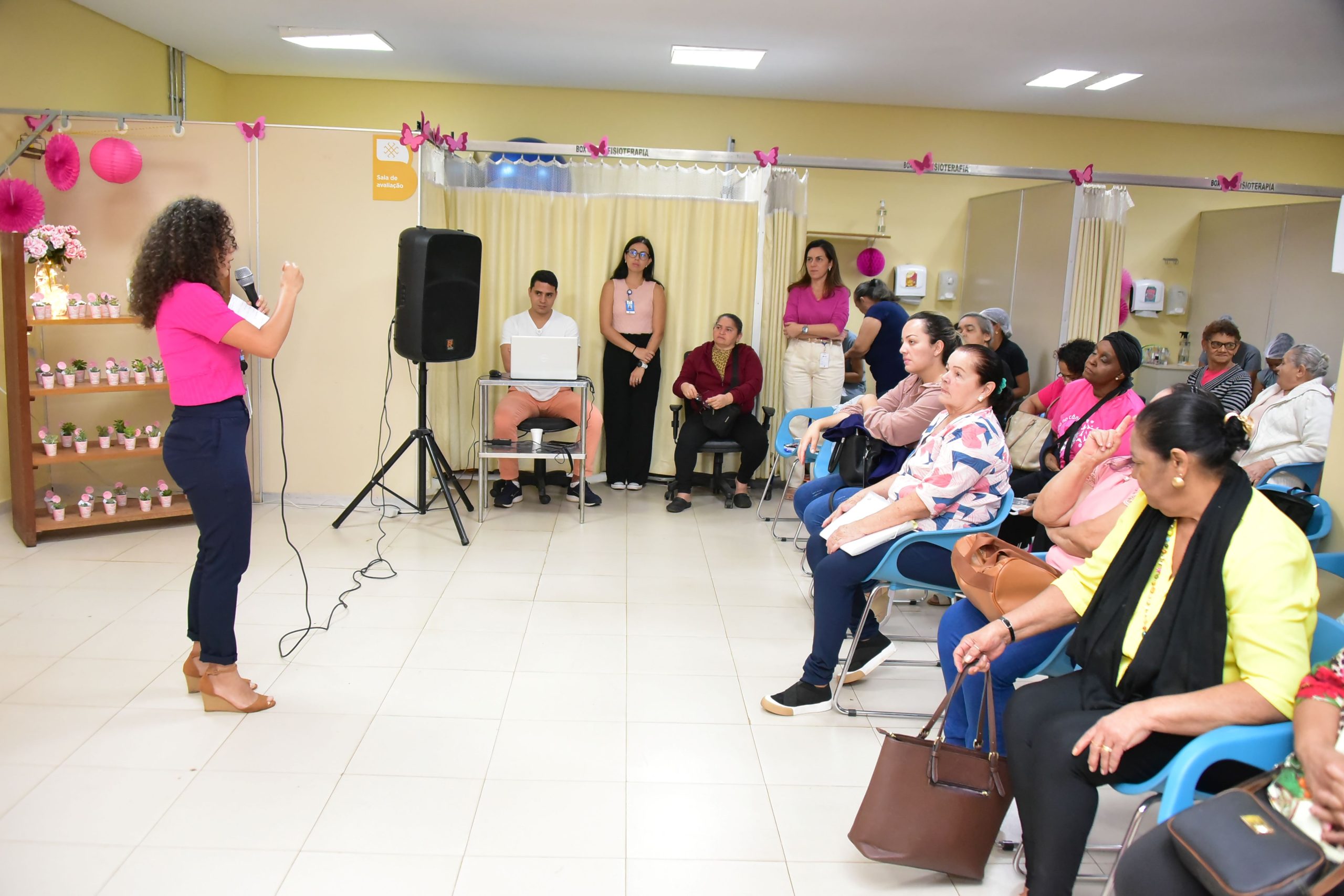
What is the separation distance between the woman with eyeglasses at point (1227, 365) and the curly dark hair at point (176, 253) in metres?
4.43

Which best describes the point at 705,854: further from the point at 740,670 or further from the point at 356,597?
the point at 356,597

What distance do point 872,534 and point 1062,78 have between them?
4.70 meters

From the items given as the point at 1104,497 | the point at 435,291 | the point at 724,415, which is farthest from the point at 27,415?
the point at 1104,497

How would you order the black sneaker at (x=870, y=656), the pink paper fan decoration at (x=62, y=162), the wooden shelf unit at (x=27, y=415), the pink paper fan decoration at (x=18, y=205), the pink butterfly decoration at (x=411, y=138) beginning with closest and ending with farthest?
the black sneaker at (x=870, y=656)
the pink paper fan decoration at (x=18, y=205)
the wooden shelf unit at (x=27, y=415)
the pink paper fan decoration at (x=62, y=162)
the pink butterfly decoration at (x=411, y=138)

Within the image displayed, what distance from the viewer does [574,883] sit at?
2.03 m

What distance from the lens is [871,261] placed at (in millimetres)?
7039

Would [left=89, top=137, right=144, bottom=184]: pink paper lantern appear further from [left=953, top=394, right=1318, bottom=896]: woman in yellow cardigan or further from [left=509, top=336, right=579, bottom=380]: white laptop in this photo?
[left=953, top=394, right=1318, bottom=896]: woman in yellow cardigan

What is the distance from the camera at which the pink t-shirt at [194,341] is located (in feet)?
8.25

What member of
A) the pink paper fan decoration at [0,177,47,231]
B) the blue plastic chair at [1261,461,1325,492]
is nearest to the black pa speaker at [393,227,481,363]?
the pink paper fan decoration at [0,177,47,231]

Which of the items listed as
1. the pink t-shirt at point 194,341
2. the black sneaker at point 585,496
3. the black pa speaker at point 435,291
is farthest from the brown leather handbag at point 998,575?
the black sneaker at point 585,496

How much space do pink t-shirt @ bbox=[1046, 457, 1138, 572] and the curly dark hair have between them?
2.49 meters

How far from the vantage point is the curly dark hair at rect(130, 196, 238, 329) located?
2.51 m

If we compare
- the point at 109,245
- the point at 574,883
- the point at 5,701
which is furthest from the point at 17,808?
the point at 109,245

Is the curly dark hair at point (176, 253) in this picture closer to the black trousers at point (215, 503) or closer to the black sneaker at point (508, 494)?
the black trousers at point (215, 503)
